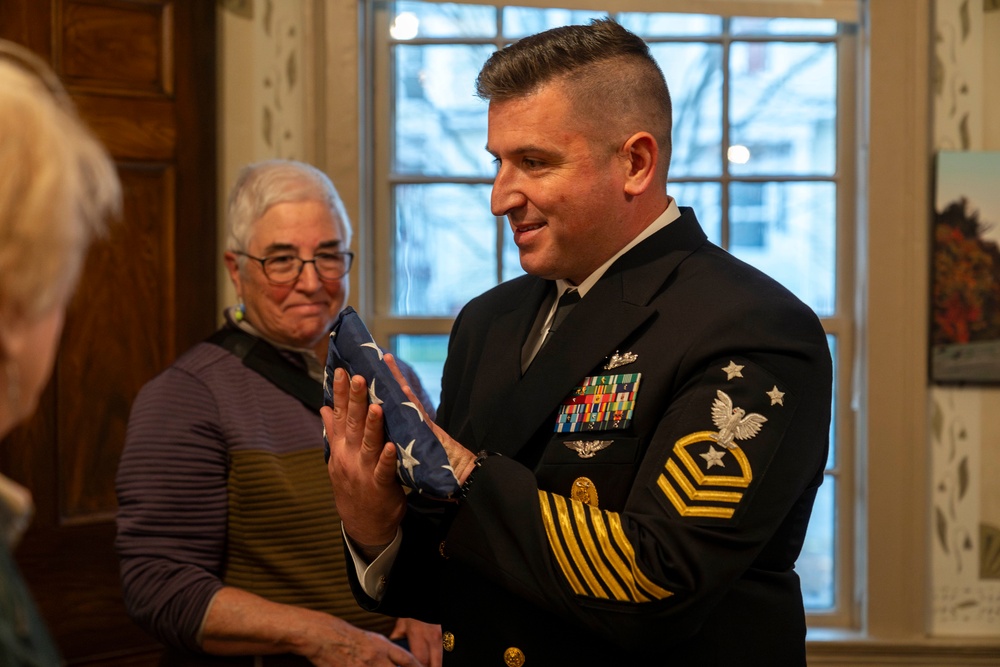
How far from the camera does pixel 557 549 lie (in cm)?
142

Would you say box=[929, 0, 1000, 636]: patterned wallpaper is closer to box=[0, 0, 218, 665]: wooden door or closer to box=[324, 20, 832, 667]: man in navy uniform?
box=[324, 20, 832, 667]: man in navy uniform

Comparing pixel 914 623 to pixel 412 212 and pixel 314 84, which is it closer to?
pixel 412 212

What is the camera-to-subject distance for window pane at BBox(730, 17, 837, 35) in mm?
3182

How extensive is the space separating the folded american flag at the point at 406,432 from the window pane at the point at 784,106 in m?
2.03

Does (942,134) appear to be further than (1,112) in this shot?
Yes

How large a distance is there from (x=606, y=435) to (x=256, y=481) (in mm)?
843

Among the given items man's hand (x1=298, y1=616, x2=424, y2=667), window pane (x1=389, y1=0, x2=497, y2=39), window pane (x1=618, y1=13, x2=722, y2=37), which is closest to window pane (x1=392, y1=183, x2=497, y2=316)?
window pane (x1=389, y1=0, x2=497, y2=39)

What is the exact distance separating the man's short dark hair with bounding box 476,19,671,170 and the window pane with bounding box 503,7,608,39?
1.59 metres

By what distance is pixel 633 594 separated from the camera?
Answer: 1.38 m

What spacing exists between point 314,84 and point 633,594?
7.03ft

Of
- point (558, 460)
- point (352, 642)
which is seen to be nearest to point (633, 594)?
point (558, 460)

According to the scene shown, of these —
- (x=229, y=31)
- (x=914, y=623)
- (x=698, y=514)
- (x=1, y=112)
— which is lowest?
(x=914, y=623)

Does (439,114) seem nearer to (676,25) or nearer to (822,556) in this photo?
(676,25)

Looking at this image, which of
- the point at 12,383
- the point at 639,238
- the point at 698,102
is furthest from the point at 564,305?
the point at 698,102
